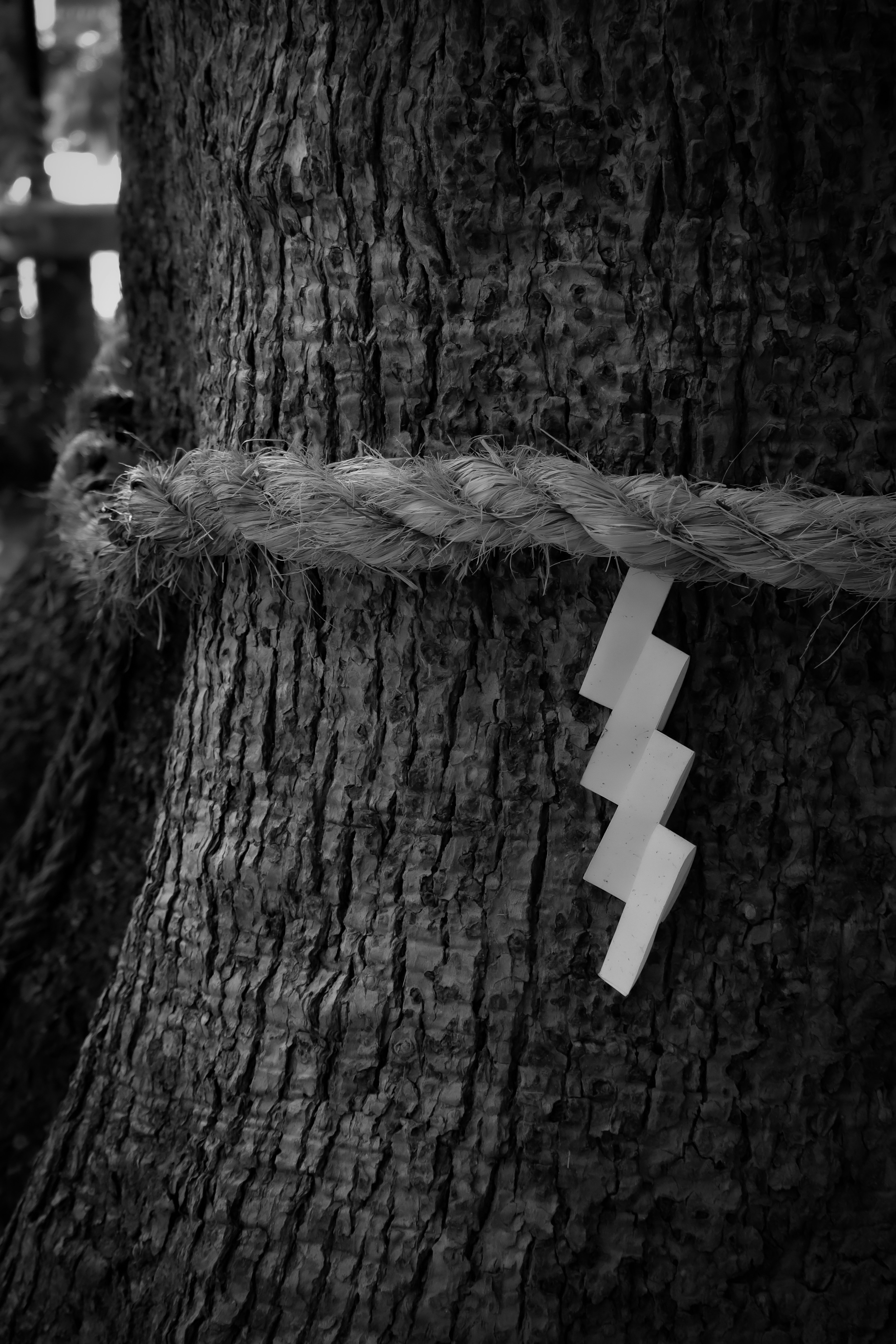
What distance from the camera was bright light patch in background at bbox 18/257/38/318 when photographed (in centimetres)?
439

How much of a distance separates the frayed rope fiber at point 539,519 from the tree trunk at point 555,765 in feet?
0.14

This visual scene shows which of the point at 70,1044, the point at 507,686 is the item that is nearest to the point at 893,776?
the point at 507,686

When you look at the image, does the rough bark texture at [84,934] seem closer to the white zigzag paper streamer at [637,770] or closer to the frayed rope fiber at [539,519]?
the frayed rope fiber at [539,519]

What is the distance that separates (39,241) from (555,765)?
408 cm

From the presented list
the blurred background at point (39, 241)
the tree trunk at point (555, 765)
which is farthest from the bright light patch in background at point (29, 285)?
the tree trunk at point (555, 765)

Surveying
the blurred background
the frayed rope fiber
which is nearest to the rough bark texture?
the frayed rope fiber

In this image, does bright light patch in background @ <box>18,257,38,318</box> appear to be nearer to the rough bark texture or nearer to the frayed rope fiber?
the rough bark texture

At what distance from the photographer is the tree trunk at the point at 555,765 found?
3.10ft

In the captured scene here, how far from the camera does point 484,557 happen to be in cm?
99

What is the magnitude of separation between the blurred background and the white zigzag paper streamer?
360 centimetres

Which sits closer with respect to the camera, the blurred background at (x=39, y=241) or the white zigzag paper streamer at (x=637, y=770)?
the white zigzag paper streamer at (x=637, y=770)

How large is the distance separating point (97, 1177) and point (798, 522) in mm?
890

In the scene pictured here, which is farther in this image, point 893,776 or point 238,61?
point 238,61

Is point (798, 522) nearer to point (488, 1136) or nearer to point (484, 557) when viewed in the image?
point (484, 557)
